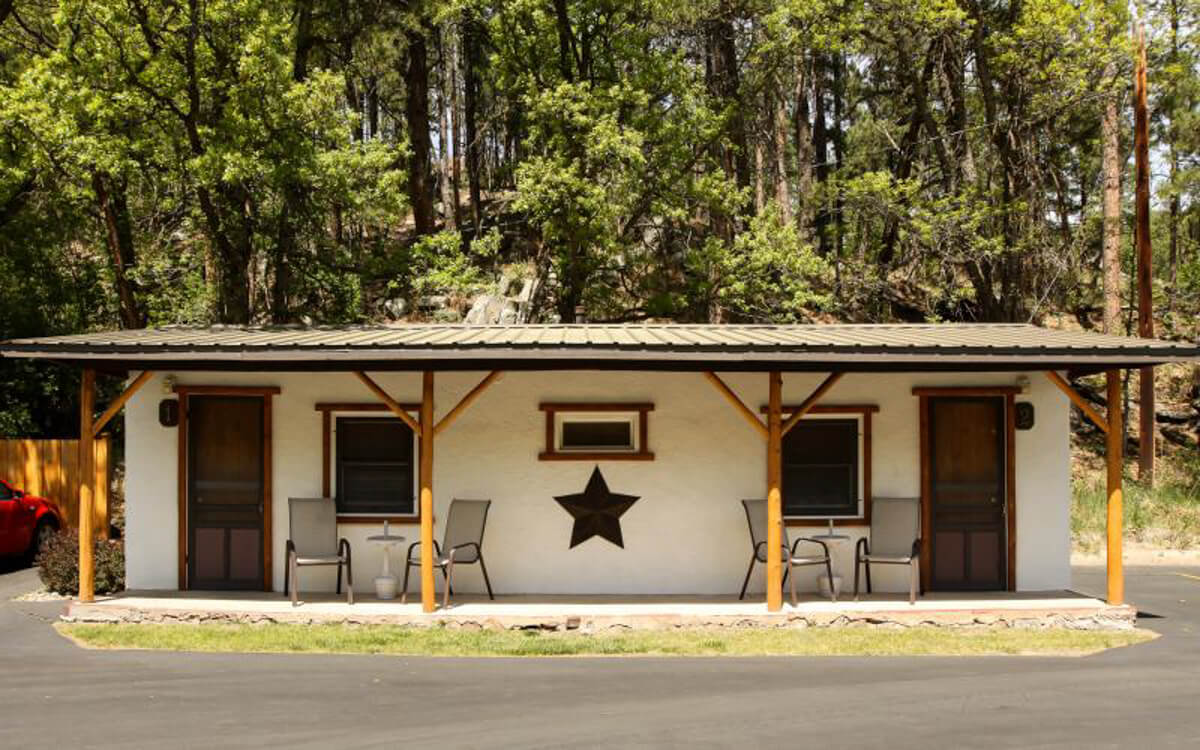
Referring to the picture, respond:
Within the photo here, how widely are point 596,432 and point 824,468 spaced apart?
2359mm

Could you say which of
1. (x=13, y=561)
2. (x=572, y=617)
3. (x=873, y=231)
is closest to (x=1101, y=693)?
(x=572, y=617)

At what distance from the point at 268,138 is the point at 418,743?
43.4ft

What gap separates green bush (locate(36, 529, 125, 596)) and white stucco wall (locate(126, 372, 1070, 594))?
1.07ft

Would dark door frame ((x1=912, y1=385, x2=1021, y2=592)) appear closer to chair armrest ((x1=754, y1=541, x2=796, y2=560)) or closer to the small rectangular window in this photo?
chair armrest ((x1=754, y1=541, x2=796, y2=560))

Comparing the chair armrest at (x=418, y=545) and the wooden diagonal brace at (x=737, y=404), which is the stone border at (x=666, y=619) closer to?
the chair armrest at (x=418, y=545)

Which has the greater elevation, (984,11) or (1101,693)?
(984,11)

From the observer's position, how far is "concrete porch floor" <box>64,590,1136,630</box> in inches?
380

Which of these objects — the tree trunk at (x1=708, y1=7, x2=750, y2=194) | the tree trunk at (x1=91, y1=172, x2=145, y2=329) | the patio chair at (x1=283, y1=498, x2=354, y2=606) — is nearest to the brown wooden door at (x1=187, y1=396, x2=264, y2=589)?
the patio chair at (x1=283, y1=498, x2=354, y2=606)

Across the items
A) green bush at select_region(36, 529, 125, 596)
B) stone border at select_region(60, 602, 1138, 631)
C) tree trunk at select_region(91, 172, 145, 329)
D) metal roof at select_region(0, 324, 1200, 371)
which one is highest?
tree trunk at select_region(91, 172, 145, 329)

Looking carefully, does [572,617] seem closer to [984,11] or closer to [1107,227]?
[1107,227]

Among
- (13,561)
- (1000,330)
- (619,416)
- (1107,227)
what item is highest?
(1107,227)

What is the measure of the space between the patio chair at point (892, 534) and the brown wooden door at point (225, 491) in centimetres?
614

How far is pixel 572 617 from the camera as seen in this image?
967 cm

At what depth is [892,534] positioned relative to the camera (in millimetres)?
10516
